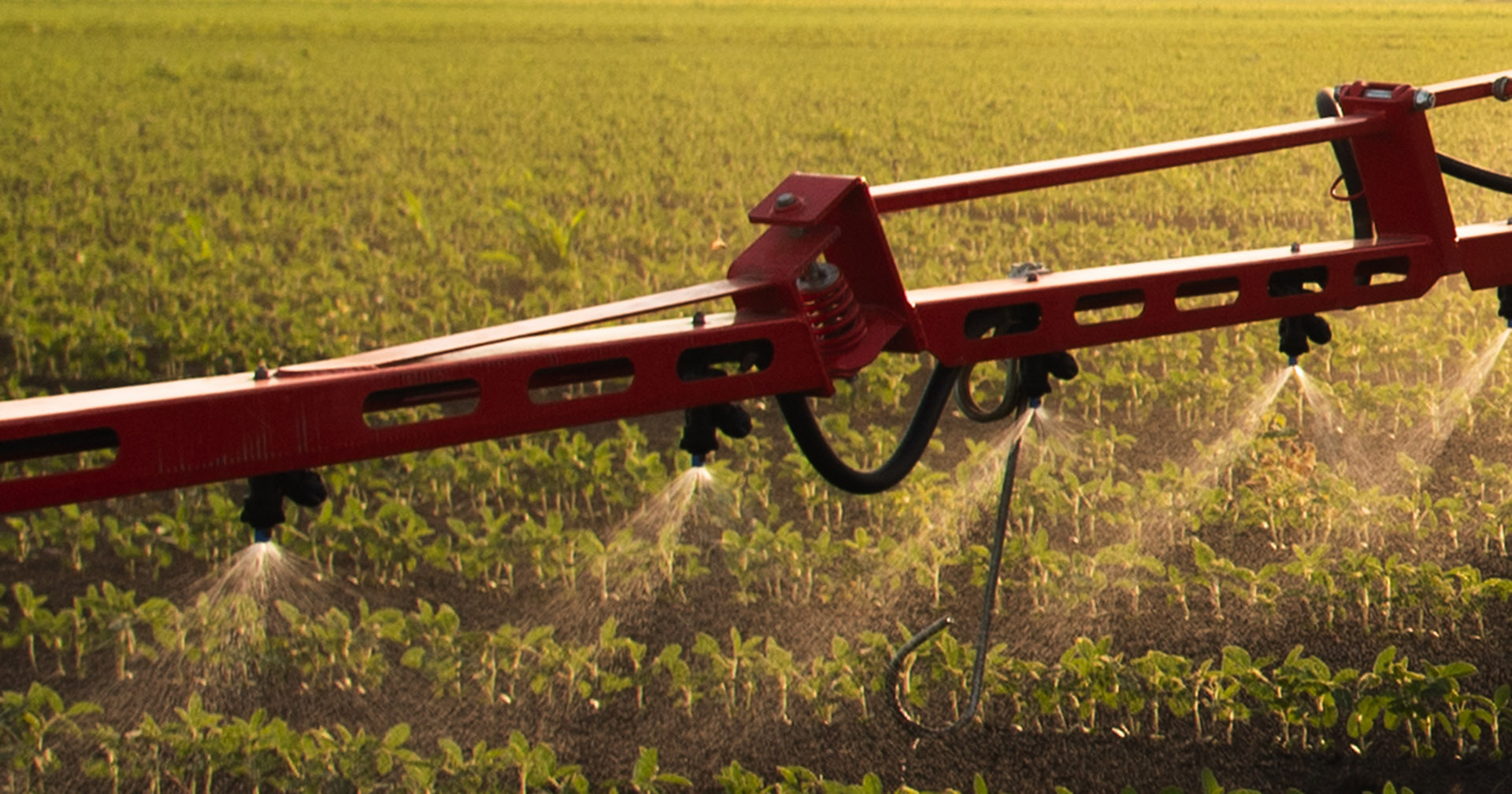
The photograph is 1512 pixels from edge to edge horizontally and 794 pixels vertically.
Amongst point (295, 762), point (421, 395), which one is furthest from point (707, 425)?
point (295, 762)

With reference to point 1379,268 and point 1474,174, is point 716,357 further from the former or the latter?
point 1474,174

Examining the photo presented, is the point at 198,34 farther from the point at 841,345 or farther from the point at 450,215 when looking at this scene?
the point at 841,345

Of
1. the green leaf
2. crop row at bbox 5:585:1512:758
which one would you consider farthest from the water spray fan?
the green leaf

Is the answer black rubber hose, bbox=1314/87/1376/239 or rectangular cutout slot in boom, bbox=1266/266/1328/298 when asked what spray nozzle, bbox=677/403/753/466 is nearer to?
rectangular cutout slot in boom, bbox=1266/266/1328/298

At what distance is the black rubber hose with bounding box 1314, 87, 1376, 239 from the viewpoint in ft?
9.07

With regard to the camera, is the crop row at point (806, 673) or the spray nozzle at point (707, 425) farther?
the crop row at point (806, 673)

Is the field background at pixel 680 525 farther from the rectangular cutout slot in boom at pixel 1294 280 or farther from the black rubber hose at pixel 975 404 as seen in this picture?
the rectangular cutout slot in boom at pixel 1294 280

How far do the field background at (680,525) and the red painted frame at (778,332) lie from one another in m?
1.25

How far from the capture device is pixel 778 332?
2.00 meters

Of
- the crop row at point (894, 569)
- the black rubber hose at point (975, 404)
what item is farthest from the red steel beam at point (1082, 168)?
the crop row at point (894, 569)

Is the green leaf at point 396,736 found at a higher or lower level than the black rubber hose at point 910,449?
lower

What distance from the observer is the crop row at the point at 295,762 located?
312 cm

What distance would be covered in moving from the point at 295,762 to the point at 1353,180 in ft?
7.94

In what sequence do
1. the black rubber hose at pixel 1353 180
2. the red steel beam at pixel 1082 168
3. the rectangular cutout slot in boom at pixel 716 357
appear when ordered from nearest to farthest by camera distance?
the rectangular cutout slot in boom at pixel 716 357, the red steel beam at pixel 1082 168, the black rubber hose at pixel 1353 180
